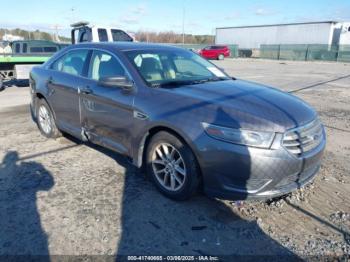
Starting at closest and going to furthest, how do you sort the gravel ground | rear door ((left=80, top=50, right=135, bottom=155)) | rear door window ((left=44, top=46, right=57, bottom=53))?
the gravel ground, rear door ((left=80, top=50, right=135, bottom=155)), rear door window ((left=44, top=46, right=57, bottom=53))

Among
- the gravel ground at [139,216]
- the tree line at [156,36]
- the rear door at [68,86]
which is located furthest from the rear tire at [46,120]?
the tree line at [156,36]

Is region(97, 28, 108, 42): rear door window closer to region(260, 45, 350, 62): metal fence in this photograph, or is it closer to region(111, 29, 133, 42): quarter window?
region(111, 29, 133, 42): quarter window

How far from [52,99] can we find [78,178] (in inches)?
69.0

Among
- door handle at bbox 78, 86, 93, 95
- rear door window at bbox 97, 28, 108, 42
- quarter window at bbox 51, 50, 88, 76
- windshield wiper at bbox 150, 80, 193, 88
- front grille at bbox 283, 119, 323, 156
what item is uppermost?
rear door window at bbox 97, 28, 108, 42

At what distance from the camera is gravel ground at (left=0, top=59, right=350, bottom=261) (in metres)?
2.99

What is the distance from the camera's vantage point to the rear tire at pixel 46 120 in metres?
5.72

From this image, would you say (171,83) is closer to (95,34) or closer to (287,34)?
(95,34)

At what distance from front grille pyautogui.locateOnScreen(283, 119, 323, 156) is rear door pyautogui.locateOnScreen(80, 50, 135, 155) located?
176 cm

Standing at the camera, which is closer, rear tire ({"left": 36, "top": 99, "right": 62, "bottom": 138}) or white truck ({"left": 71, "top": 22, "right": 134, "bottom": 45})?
rear tire ({"left": 36, "top": 99, "right": 62, "bottom": 138})

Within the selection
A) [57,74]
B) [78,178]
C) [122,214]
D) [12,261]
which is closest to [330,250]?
[122,214]

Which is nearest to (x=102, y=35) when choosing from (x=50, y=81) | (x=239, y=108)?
(x=50, y=81)

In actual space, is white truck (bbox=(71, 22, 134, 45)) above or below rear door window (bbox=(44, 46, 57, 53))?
above

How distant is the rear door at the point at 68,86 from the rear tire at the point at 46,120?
252mm

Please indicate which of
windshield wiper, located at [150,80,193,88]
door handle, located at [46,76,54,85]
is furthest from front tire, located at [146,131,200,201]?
door handle, located at [46,76,54,85]
